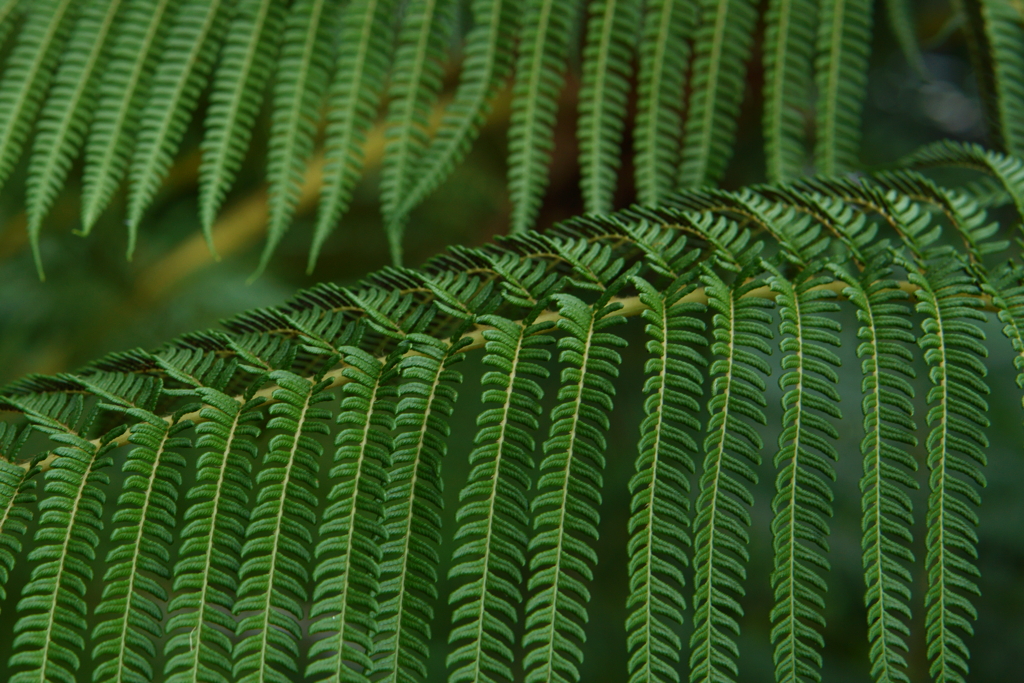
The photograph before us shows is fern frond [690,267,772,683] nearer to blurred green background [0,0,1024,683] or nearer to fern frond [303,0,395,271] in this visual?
fern frond [303,0,395,271]

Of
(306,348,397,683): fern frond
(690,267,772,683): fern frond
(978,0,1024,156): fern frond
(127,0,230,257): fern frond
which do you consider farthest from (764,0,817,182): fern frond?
(127,0,230,257): fern frond

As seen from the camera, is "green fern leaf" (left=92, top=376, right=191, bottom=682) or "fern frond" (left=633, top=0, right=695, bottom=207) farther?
"fern frond" (left=633, top=0, right=695, bottom=207)

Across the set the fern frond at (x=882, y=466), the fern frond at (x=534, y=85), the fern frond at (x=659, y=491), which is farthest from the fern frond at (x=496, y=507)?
the fern frond at (x=534, y=85)

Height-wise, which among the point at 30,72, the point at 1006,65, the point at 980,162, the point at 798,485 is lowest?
the point at 798,485

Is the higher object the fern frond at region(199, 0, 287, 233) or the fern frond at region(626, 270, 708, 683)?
the fern frond at region(199, 0, 287, 233)

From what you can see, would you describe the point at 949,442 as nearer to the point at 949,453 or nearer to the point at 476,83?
the point at 949,453

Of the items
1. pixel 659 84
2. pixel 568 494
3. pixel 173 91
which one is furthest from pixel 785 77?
pixel 173 91
